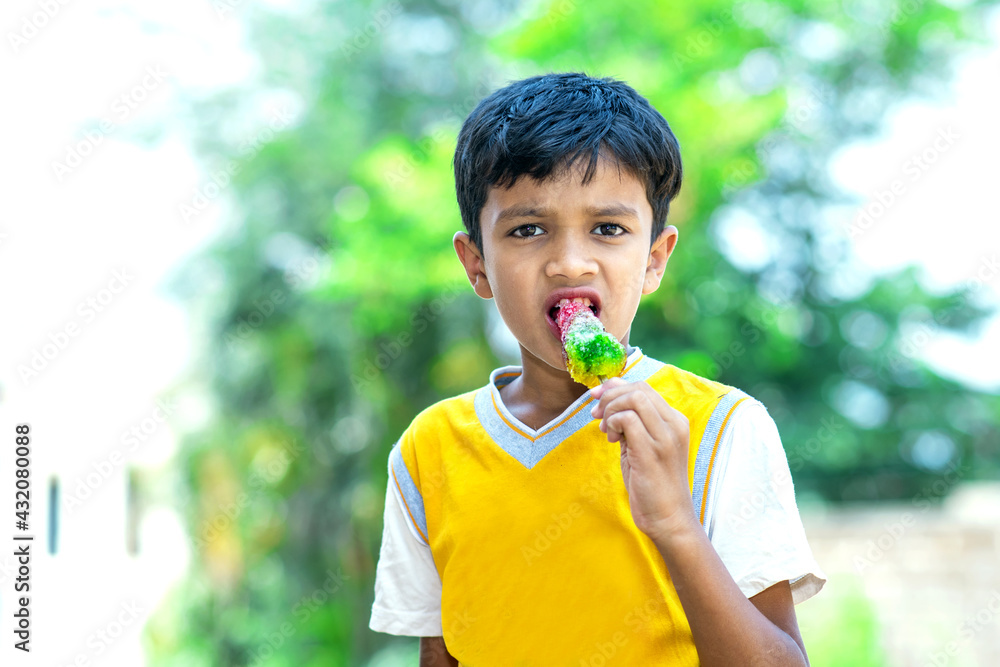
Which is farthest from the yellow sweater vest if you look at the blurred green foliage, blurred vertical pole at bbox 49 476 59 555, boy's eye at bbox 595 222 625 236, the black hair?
the blurred green foliage

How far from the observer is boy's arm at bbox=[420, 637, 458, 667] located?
1.83 metres

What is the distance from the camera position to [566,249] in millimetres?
1593

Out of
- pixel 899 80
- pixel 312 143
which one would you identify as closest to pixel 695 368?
pixel 312 143

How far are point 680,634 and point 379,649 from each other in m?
8.95

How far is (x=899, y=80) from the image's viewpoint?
410 inches

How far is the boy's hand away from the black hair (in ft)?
1.46

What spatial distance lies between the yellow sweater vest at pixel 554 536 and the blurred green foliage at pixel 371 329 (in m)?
6.82

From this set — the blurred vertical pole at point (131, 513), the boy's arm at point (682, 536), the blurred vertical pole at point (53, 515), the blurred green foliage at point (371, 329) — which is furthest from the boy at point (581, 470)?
the blurred vertical pole at point (131, 513)

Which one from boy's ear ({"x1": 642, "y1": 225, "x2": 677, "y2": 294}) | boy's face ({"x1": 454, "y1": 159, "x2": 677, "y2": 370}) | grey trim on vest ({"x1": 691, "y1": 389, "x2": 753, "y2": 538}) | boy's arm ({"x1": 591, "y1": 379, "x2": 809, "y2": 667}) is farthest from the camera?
boy's ear ({"x1": 642, "y1": 225, "x2": 677, "y2": 294})

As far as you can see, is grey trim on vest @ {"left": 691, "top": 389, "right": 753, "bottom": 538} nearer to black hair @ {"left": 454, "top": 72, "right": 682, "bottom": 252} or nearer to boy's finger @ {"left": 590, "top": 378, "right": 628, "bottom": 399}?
boy's finger @ {"left": 590, "top": 378, "right": 628, "bottom": 399}

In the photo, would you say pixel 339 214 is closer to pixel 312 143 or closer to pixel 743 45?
pixel 312 143

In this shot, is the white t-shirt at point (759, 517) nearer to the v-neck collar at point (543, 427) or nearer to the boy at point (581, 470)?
the boy at point (581, 470)

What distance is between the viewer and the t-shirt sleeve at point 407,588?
1832 millimetres

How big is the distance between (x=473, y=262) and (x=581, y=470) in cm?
49
